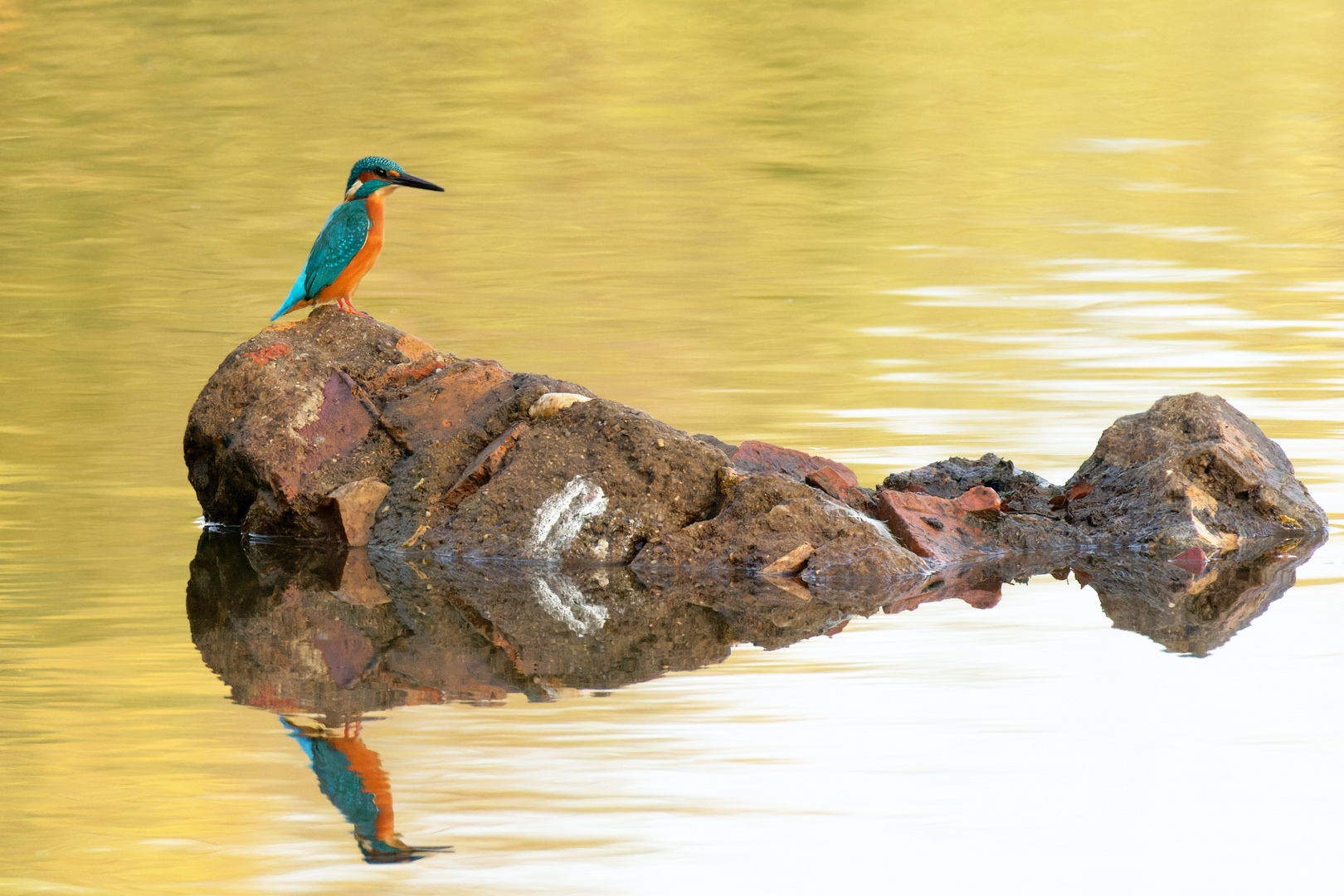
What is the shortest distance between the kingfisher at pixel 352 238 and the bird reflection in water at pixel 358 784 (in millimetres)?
2932

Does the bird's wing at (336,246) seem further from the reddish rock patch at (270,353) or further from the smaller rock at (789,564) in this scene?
the smaller rock at (789,564)

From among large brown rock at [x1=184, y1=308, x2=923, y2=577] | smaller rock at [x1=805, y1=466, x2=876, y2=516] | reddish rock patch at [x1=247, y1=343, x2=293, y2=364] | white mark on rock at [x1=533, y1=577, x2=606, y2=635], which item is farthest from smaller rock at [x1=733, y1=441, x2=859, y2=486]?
reddish rock patch at [x1=247, y1=343, x2=293, y2=364]

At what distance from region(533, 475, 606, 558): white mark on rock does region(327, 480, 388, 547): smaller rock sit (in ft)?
2.39

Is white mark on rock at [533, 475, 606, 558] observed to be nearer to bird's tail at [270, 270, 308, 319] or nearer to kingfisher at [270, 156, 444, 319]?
kingfisher at [270, 156, 444, 319]

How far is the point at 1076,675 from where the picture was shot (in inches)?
206

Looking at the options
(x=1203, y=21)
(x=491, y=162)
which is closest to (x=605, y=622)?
(x=491, y=162)

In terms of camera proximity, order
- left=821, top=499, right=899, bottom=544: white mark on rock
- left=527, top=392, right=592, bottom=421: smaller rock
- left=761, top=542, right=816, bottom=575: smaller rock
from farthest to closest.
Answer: left=527, top=392, right=592, bottom=421: smaller rock, left=821, top=499, right=899, bottom=544: white mark on rock, left=761, top=542, right=816, bottom=575: smaller rock

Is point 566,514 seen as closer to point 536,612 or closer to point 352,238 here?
point 536,612

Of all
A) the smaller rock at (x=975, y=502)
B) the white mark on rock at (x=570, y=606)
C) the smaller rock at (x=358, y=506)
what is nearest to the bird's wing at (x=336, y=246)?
the smaller rock at (x=358, y=506)

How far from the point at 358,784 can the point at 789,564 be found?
7.71 ft

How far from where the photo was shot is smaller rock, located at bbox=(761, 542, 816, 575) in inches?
250

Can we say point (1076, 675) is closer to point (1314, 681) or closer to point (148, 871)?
point (1314, 681)

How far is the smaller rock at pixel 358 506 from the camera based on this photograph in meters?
7.02

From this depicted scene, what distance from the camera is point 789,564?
6.35 meters
